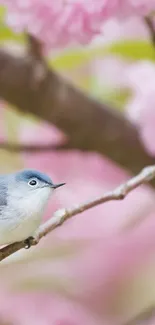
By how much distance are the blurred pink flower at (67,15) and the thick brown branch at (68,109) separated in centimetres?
6

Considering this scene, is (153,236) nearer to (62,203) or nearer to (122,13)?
(62,203)

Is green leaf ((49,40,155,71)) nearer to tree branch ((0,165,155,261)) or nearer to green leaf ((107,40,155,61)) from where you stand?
green leaf ((107,40,155,61))

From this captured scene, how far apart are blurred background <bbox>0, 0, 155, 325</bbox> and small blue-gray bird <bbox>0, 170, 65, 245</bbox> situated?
0.29 ft

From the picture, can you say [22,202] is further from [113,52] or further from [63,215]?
[113,52]

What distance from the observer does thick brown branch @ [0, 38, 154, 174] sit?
1.44 ft

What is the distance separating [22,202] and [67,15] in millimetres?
97

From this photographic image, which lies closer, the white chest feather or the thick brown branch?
the white chest feather

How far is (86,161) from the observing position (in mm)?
571

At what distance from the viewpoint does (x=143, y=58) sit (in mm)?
516

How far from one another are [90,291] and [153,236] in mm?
64

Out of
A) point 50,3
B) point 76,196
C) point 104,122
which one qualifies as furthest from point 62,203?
point 50,3

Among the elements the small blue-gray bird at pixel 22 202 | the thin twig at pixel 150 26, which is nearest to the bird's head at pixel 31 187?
the small blue-gray bird at pixel 22 202

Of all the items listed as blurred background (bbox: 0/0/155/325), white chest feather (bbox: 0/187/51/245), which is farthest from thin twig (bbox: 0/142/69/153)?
white chest feather (bbox: 0/187/51/245)

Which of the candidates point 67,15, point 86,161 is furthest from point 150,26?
point 86,161
